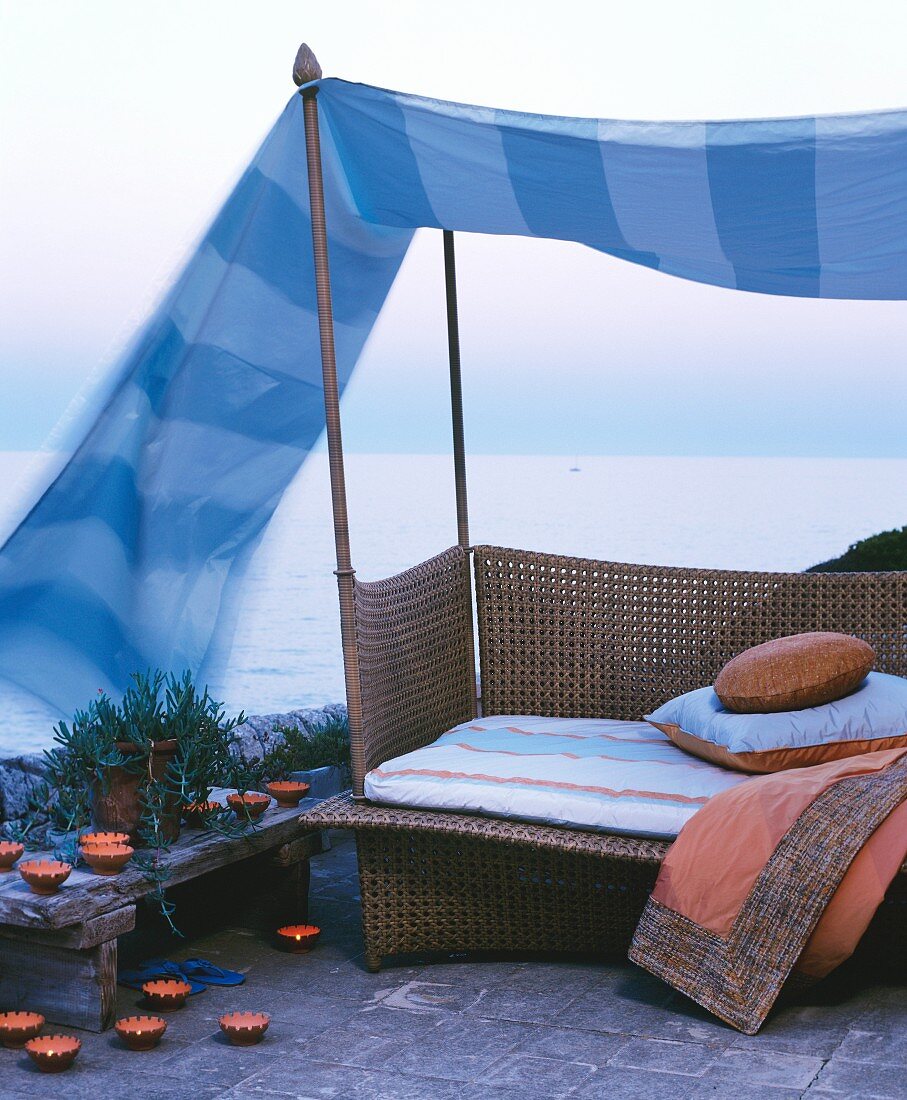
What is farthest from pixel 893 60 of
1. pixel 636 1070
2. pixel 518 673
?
pixel 636 1070

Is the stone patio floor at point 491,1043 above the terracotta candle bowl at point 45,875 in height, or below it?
below

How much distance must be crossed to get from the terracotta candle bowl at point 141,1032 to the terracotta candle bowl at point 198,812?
0.56m

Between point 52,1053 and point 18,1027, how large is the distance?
17 centimetres

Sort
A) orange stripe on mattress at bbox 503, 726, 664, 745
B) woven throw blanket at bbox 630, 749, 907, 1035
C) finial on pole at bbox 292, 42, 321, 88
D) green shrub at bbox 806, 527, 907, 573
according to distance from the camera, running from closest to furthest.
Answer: woven throw blanket at bbox 630, 749, 907, 1035 → finial on pole at bbox 292, 42, 321, 88 → orange stripe on mattress at bbox 503, 726, 664, 745 → green shrub at bbox 806, 527, 907, 573

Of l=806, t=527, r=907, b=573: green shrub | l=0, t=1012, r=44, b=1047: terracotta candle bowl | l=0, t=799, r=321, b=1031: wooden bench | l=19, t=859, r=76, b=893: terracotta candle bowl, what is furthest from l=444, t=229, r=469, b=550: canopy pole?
l=806, t=527, r=907, b=573: green shrub

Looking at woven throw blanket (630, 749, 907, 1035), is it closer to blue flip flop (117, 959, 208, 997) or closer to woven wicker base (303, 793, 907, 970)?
woven wicker base (303, 793, 907, 970)

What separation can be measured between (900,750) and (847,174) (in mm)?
1193

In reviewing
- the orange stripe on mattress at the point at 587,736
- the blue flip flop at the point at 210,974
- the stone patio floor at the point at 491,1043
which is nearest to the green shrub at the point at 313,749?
the orange stripe on mattress at the point at 587,736

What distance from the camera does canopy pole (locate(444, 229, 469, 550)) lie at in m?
3.58

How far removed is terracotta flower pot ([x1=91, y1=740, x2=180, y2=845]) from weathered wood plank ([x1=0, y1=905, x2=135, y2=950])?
0.25m

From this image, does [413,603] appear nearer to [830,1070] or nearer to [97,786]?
[97,786]

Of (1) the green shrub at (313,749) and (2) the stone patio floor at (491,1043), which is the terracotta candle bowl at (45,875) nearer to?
(2) the stone patio floor at (491,1043)

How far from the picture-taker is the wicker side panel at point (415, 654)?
9.49 feet

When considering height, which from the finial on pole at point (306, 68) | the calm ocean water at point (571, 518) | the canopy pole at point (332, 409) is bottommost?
the calm ocean water at point (571, 518)
